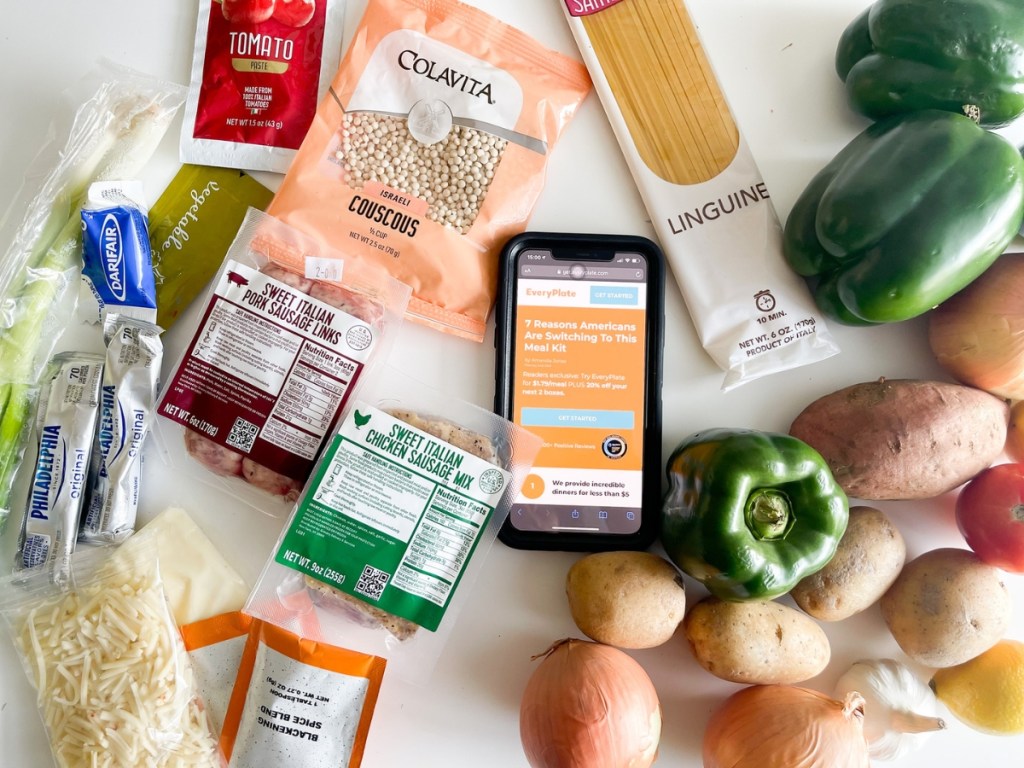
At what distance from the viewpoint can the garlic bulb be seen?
771 millimetres

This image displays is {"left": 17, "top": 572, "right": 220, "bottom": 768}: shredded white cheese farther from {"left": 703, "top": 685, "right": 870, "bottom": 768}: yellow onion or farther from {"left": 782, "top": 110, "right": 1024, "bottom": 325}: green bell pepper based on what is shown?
{"left": 782, "top": 110, "right": 1024, "bottom": 325}: green bell pepper

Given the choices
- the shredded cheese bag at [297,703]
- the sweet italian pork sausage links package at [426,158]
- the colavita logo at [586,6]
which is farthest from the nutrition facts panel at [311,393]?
the colavita logo at [586,6]

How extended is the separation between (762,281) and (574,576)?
0.39 m

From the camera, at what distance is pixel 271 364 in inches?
31.4

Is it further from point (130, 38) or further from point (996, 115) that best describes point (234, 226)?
point (996, 115)

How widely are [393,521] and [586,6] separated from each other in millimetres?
607

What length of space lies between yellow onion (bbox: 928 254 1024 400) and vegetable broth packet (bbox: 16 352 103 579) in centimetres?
92

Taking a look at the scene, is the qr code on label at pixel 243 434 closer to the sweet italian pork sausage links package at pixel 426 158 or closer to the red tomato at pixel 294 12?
the sweet italian pork sausage links package at pixel 426 158

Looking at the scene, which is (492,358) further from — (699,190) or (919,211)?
(919,211)

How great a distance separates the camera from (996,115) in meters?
0.74

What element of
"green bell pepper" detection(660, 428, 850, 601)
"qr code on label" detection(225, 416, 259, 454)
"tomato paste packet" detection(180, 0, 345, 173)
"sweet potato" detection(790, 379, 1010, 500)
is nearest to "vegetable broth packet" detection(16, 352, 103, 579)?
"qr code on label" detection(225, 416, 259, 454)

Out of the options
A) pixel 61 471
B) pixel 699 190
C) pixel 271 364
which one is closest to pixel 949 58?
pixel 699 190

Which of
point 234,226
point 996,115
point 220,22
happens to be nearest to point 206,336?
point 234,226

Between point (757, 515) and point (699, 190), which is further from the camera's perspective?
point (699, 190)
